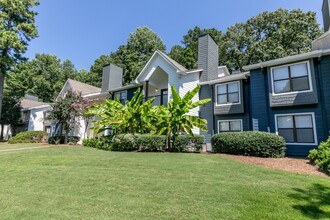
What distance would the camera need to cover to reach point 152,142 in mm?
13250

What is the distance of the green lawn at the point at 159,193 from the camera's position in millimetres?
4102

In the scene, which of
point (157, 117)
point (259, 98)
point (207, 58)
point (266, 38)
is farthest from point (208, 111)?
point (266, 38)

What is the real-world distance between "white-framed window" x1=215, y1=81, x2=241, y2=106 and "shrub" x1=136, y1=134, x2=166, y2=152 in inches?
236

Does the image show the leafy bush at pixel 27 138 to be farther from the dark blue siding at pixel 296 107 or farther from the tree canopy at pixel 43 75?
the dark blue siding at pixel 296 107

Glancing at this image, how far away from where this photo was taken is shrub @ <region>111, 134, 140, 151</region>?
1360 cm

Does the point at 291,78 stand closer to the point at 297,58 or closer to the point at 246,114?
the point at 297,58

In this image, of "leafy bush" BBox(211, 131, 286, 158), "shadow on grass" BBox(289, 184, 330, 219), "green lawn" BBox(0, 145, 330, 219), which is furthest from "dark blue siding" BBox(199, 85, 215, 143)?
"shadow on grass" BBox(289, 184, 330, 219)

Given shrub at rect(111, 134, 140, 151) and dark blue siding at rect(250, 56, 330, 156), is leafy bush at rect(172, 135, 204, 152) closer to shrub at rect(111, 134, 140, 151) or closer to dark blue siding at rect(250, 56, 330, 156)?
shrub at rect(111, 134, 140, 151)

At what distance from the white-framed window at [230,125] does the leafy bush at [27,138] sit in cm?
2141

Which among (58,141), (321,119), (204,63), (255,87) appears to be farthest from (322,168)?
(58,141)

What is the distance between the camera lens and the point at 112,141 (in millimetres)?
14891

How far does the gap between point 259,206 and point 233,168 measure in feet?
11.6

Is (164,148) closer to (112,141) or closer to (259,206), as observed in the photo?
(112,141)

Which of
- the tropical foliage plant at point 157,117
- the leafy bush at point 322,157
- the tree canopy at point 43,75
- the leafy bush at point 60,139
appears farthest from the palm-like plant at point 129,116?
the tree canopy at point 43,75
